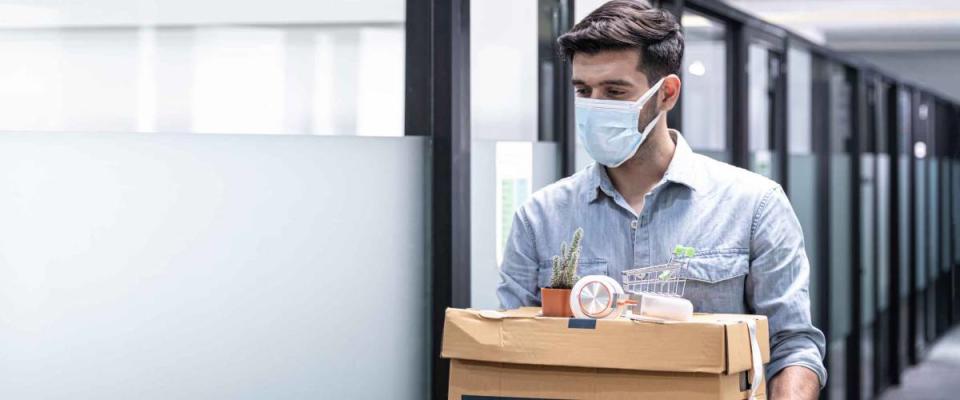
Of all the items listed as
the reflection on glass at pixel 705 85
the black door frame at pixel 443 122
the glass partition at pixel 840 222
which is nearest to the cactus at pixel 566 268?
the black door frame at pixel 443 122

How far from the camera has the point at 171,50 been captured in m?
1.98

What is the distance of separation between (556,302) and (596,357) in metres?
0.11

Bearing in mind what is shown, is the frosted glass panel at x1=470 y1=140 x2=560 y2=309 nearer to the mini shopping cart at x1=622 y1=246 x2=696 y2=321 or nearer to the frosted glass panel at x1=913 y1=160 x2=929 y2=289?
the mini shopping cart at x1=622 y1=246 x2=696 y2=321

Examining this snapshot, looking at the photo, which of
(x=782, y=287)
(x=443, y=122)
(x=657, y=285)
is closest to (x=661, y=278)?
(x=657, y=285)

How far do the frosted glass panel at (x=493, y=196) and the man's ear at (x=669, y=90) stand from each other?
85cm

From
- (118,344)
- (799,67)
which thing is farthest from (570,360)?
(799,67)

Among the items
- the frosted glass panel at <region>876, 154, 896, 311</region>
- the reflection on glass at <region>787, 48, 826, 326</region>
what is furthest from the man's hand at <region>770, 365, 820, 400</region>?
the frosted glass panel at <region>876, 154, 896, 311</region>

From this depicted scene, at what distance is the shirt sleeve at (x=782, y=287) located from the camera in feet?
5.58

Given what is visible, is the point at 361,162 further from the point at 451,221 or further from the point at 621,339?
the point at 621,339

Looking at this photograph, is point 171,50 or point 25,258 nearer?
point 25,258

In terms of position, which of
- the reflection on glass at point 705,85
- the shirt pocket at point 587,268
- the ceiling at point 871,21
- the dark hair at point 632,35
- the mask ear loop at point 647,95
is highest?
the ceiling at point 871,21

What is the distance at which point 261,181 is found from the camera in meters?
2.16

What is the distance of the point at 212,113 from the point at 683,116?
2.12 m

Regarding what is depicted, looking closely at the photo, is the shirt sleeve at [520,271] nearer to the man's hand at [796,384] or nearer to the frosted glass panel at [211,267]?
the man's hand at [796,384]
